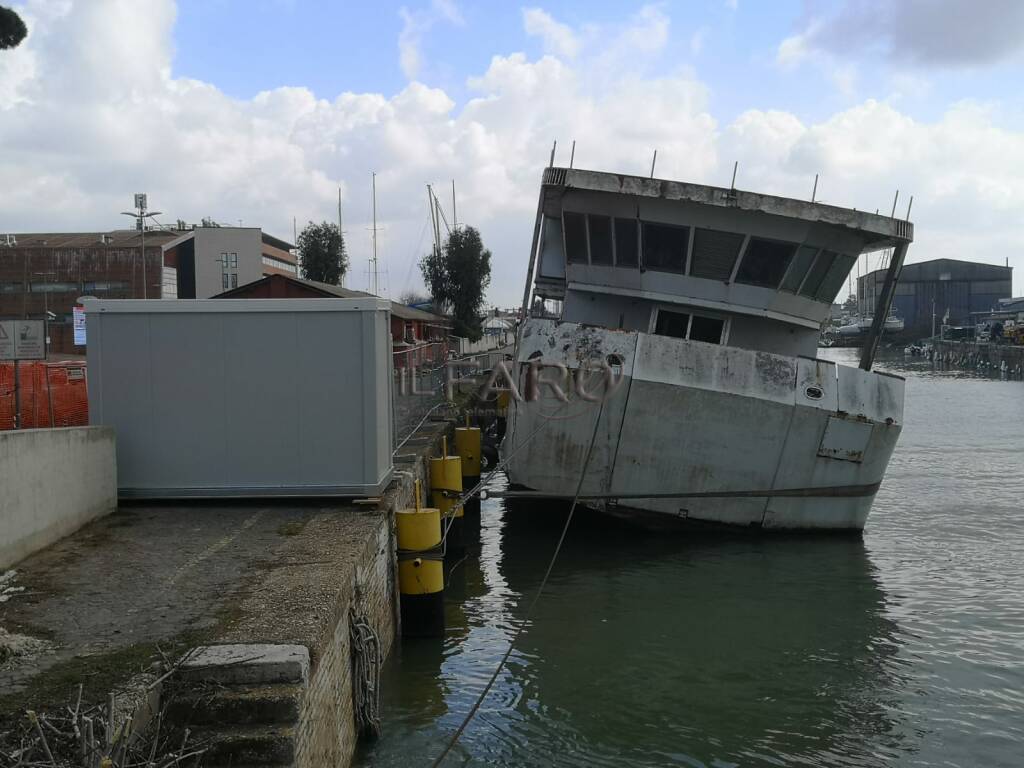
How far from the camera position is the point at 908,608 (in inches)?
464

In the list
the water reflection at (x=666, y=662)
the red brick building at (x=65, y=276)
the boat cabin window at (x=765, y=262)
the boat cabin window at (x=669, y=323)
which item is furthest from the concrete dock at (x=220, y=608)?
the red brick building at (x=65, y=276)

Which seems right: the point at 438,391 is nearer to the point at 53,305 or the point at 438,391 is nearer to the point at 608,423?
the point at 608,423

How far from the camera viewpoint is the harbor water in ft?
25.5

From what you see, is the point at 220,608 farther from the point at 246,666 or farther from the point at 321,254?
the point at 321,254

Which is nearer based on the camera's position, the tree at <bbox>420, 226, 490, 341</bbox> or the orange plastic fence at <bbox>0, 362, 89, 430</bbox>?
the orange plastic fence at <bbox>0, 362, 89, 430</bbox>

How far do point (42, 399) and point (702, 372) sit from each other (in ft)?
33.1

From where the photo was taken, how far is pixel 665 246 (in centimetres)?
1556

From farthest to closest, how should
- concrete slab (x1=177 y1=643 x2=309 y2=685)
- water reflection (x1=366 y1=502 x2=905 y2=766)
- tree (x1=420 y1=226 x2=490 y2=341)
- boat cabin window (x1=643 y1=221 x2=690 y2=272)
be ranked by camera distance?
tree (x1=420 y1=226 x2=490 y2=341), boat cabin window (x1=643 y1=221 x2=690 y2=272), water reflection (x1=366 y1=502 x2=905 y2=766), concrete slab (x1=177 y1=643 x2=309 y2=685)

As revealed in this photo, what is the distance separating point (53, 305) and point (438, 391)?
43.1 m

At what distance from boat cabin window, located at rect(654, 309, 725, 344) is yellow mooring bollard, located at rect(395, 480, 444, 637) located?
290 inches

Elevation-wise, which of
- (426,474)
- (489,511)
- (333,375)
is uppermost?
(333,375)

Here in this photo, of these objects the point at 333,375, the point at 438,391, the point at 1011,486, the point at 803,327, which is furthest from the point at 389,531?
the point at 1011,486

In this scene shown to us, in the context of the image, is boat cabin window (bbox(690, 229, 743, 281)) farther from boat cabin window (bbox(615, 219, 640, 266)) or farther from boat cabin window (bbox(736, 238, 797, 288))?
boat cabin window (bbox(615, 219, 640, 266))

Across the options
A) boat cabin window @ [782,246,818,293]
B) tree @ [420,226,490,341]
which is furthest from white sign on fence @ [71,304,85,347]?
tree @ [420,226,490,341]
